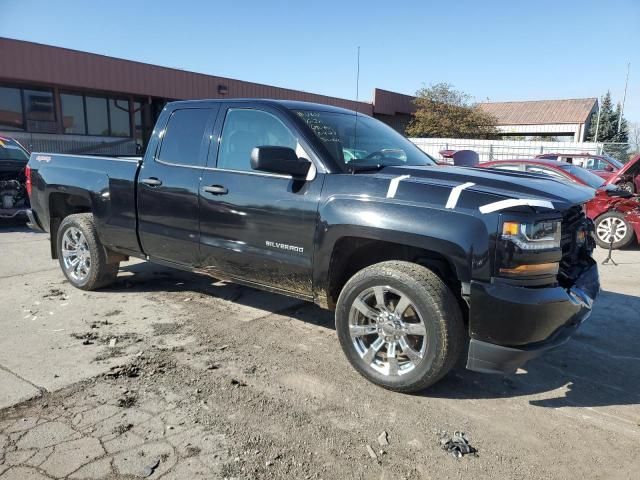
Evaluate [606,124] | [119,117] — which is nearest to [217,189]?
[119,117]

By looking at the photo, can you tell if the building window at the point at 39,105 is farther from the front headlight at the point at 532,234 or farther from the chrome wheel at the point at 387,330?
the front headlight at the point at 532,234

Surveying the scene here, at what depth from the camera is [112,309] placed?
491 centimetres

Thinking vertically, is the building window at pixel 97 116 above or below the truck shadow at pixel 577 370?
above

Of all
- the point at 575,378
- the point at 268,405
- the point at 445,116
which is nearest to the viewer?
the point at 268,405

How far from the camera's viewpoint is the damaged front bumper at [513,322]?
9.46ft

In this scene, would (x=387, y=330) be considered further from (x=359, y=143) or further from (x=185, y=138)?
(x=185, y=138)

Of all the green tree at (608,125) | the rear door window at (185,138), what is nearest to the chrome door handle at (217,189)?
the rear door window at (185,138)

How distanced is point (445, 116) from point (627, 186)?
29326 mm

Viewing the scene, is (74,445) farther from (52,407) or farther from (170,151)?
(170,151)

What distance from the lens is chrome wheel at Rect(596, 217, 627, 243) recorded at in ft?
27.8

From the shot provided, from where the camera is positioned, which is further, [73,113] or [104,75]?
[73,113]

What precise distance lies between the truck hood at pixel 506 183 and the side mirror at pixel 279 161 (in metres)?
0.57

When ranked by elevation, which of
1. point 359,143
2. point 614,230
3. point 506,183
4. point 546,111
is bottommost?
point 614,230

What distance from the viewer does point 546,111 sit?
45625mm
